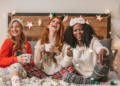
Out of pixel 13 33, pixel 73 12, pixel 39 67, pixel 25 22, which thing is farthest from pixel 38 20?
pixel 39 67

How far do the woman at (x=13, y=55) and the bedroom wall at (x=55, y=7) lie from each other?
59cm

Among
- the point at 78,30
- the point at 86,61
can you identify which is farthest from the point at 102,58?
the point at 78,30

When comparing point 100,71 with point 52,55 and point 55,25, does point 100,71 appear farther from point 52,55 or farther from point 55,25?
point 55,25

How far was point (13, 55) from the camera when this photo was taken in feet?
4.24

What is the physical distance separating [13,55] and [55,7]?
942 mm

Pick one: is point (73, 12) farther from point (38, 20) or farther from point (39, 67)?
point (39, 67)

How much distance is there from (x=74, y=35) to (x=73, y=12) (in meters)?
0.67

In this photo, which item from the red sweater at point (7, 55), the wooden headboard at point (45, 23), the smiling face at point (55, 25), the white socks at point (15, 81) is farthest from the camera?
the wooden headboard at point (45, 23)

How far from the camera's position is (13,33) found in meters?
1.35

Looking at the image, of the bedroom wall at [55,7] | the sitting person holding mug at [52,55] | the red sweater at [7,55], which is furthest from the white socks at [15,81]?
the bedroom wall at [55,7]

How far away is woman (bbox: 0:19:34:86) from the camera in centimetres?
105

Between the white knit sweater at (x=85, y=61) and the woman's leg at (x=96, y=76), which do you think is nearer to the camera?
the woman's leg at (x=96, y=76)

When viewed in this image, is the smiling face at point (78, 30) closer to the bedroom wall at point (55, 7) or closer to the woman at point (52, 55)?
the woman at point (52, 55)

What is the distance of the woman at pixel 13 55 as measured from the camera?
41.4 inches
